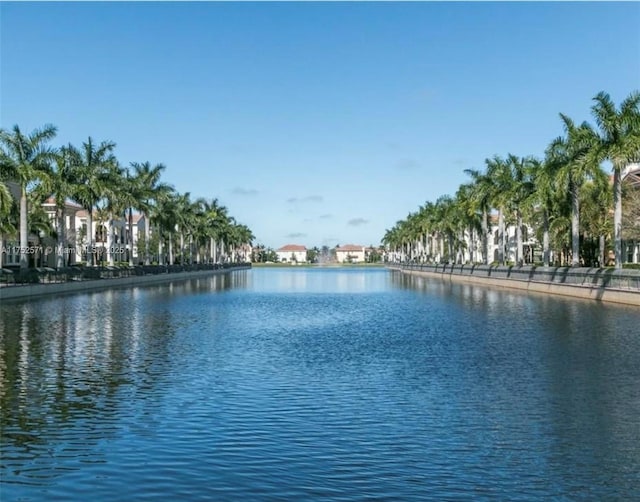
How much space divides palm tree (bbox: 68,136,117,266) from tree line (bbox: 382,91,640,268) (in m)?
35.9

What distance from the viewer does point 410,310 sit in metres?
37.1

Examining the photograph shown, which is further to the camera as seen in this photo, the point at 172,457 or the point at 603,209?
the point at 603,209

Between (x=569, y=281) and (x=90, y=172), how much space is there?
40029 millimetres

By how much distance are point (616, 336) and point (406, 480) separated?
1706 centimetres

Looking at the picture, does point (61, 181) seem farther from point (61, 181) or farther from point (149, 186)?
point (149, 186)

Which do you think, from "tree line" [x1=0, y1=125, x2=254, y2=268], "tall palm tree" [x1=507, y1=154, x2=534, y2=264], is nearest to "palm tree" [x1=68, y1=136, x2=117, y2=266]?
"tree line" [x1=0, y1=125, x2=254, y2=268]

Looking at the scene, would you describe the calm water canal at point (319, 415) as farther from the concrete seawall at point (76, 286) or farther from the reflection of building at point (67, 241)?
the reflection of building at point (67, 241)

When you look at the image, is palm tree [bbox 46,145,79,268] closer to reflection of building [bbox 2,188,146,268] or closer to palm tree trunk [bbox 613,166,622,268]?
reflection of building [bbox 2,188,146,268]

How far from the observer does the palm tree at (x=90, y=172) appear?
6109cm

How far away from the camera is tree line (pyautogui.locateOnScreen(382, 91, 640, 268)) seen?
43.7 m

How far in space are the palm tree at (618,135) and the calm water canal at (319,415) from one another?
20276 millimetres

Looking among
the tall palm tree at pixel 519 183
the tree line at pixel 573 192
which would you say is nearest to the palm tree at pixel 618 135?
the tree line at pixel 573 192

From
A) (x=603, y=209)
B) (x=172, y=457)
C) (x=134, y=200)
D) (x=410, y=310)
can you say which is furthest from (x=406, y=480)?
(x=134, y=200)

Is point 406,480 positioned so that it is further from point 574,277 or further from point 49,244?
point 49,244
